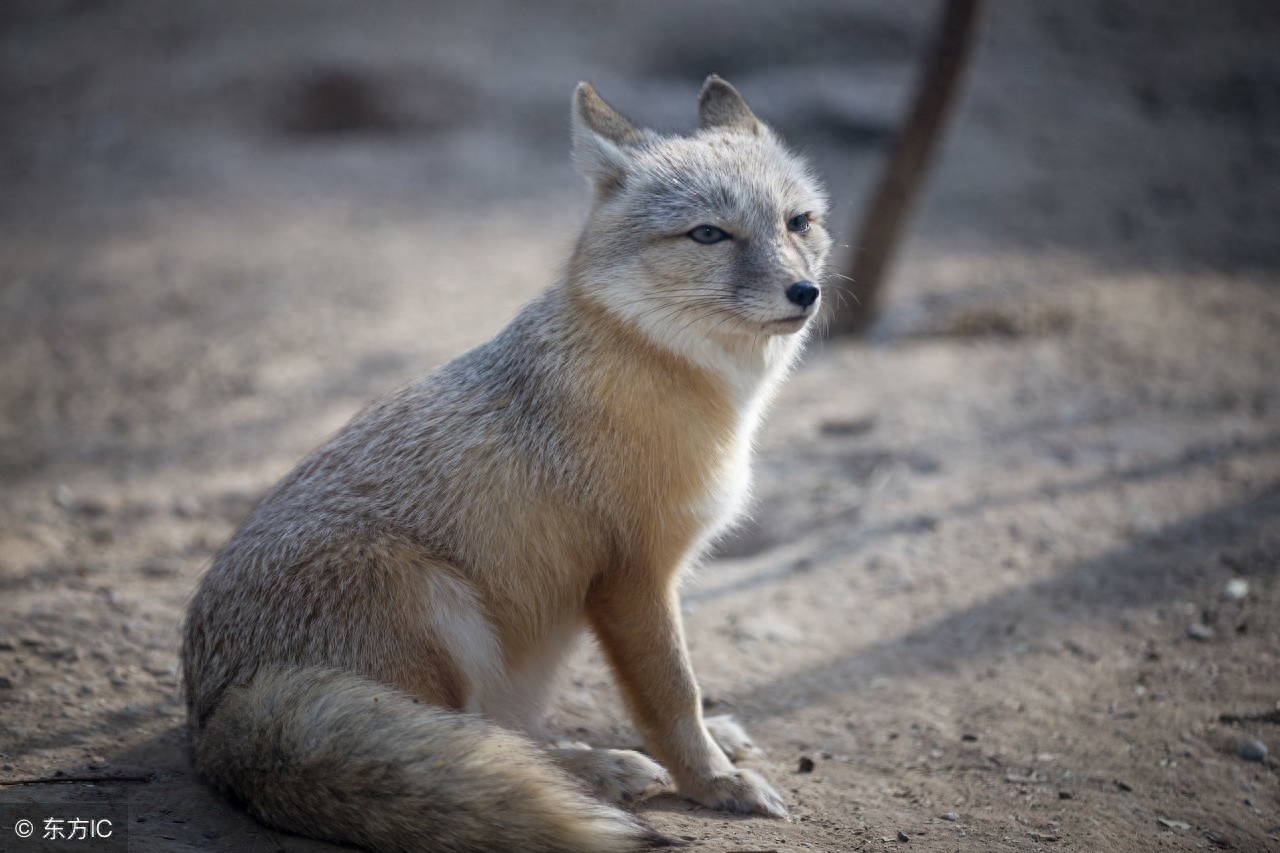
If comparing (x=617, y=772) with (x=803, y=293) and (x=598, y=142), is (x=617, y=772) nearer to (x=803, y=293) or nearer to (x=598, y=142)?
(x=803, y=293)

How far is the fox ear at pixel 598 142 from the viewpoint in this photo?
4.46 m

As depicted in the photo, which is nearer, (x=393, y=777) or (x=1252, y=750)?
(x=393, y=777)

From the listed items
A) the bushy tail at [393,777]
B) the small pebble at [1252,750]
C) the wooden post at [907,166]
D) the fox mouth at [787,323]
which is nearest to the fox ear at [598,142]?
the fox mouth at [787,323]

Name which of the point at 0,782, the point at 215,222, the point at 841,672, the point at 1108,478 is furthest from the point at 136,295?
the point at 1108,478

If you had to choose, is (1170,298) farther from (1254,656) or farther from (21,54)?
(21,54)

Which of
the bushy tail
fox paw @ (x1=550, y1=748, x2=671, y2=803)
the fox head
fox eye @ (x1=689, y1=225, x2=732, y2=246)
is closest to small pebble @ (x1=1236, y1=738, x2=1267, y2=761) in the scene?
fox paw @ (x1=550, y1=748, x2=671, y2=803)

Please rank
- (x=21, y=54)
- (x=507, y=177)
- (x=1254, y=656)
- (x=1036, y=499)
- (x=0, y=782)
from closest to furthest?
1. (x=0, y=782)
2. (x=1254, y=656)
3. (x=1036, y=499)
4. (x=507, y=177)
5. (x=21, y=54)

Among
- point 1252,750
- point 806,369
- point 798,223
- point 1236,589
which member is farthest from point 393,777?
point 806,369

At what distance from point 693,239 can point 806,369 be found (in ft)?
15.8

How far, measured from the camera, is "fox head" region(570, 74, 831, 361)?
4.12m

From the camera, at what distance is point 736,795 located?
4.07m

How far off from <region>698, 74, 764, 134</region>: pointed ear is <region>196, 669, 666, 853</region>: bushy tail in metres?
3.18

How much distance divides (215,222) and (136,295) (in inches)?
62.1

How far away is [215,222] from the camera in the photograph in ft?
35.9
